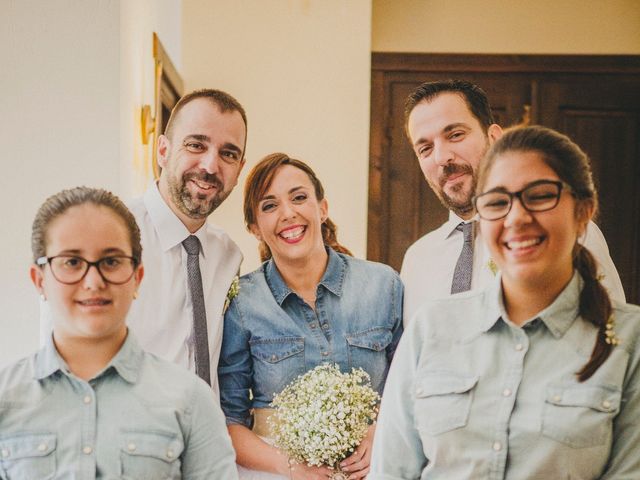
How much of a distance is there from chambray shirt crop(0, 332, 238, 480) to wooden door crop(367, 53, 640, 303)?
3.65 metres

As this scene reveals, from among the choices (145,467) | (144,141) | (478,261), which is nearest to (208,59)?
(144,141)

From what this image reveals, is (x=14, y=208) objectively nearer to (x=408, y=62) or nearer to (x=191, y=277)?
(x=191, y=277)

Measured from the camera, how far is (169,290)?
2525 mm

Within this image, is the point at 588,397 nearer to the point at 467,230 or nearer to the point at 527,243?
the point at 527,243

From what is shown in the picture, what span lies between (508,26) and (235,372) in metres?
3.74

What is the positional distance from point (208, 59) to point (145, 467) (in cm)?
361

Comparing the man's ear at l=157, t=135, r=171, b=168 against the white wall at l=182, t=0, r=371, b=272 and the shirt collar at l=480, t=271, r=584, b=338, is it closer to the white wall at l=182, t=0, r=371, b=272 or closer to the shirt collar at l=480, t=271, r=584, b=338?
the shirt collar at l=480, t=271, r=584, b=338

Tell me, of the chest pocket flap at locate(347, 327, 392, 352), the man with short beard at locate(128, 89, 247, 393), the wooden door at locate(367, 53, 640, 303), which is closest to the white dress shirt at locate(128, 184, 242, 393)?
the man with short beard at locate(128, 89, 247, 393)

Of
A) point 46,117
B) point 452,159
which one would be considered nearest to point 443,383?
point 452,159

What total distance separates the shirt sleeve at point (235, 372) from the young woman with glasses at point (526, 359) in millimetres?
844

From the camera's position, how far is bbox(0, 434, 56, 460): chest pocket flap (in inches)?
65.6

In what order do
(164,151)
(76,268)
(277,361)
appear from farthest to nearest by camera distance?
(164,151), (277,361), (76,268)

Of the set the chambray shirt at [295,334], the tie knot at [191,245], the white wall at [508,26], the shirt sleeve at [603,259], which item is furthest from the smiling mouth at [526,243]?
the white wall at [508,26]

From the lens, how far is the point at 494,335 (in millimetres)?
1675
